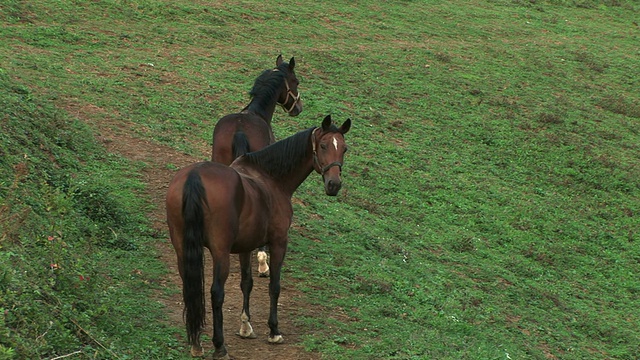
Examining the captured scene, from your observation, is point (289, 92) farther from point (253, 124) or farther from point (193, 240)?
point (193, 240)

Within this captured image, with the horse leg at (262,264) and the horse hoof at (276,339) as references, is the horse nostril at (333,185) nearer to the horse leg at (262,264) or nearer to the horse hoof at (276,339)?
the horse hoof at (276,339)

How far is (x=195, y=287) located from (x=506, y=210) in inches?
411

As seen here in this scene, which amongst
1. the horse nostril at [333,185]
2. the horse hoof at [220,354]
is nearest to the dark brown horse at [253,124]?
the horse nostril at [333,185]

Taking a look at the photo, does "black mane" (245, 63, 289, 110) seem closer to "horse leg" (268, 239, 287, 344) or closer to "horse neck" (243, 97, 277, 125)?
"horse neck" (243, 97, 277, 125)

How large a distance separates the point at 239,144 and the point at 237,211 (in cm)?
342

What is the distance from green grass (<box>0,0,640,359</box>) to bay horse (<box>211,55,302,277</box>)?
162cm

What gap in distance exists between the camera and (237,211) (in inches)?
323

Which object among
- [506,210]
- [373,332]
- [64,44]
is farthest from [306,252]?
[64,44]

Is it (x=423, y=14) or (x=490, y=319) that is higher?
(x=423, y=14)

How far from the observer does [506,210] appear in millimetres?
16922

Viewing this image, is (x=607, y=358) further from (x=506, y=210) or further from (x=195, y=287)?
(x=195, y=287)

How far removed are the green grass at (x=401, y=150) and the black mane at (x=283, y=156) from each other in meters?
1.91

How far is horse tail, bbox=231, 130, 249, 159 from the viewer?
11468 millimetres

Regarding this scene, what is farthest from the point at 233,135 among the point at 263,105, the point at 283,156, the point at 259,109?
the point at 283,156
